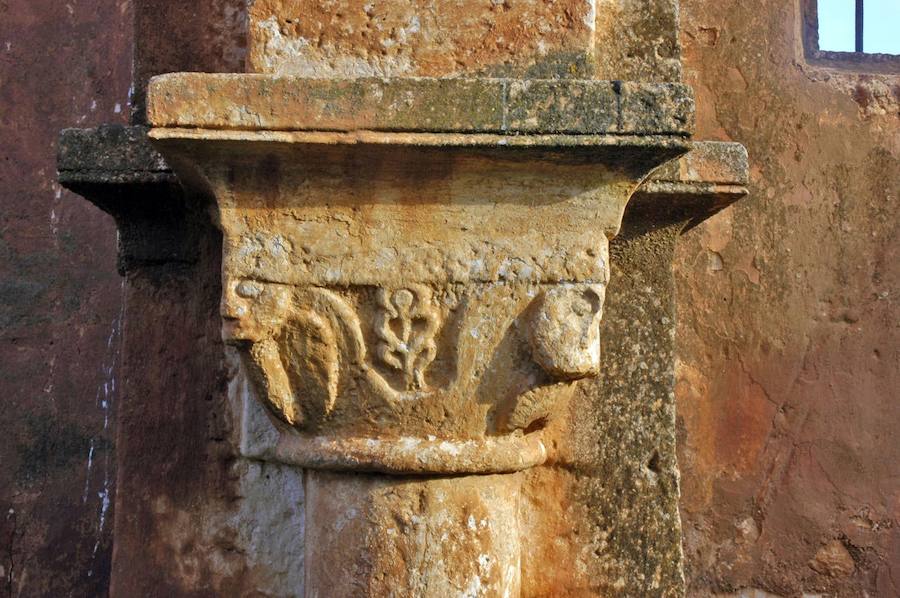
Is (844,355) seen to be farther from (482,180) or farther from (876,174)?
(482,180)

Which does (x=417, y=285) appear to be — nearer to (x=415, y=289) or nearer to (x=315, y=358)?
(x=415, y=289)

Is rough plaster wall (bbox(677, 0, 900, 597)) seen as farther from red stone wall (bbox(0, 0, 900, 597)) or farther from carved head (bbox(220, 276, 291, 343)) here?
carved head (bbox(220, 276, 291, 343))

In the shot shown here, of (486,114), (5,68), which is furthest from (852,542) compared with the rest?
(5,68)

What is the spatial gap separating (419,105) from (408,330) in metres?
0.38

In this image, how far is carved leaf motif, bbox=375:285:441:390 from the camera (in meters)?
1.61

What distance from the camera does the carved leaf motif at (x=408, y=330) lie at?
1.61 metres

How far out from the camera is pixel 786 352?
3104 millimetres

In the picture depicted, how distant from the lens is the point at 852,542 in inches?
121

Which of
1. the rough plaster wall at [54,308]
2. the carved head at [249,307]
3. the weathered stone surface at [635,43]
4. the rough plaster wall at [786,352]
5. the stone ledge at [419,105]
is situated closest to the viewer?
the stone ledge at [419,105]

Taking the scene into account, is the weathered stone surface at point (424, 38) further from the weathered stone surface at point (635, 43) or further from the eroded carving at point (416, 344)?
the eroded carving at point (416, 344)

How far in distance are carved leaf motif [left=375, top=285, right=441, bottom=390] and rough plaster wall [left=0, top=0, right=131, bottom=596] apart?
218 cm

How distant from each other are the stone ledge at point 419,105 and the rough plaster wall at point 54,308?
2.22 metres

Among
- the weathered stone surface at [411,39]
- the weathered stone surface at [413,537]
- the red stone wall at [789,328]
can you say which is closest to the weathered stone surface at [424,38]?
the weathered stone surface at [411,39]

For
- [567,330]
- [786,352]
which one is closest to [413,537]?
[567,330]
